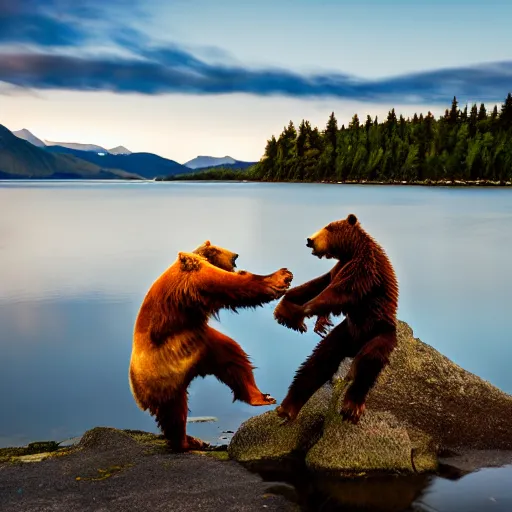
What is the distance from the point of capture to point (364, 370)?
6172 millimetres

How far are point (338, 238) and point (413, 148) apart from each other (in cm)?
17485

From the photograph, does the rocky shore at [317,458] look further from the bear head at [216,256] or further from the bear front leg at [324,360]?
the bear head at [216,256]

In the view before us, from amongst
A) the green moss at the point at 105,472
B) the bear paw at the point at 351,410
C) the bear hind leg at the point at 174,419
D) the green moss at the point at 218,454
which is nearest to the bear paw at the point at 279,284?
the bear paw at the point at 351,410

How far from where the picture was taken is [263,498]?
5.56 metres

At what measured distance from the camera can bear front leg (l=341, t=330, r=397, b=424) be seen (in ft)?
20.2

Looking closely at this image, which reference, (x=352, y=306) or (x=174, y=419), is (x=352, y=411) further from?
(x=174, y=419)

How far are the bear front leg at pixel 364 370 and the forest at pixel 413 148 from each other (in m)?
167

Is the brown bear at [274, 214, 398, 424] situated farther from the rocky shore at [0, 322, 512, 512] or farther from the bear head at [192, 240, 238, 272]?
the bear head at [192, 240, 238, 272]

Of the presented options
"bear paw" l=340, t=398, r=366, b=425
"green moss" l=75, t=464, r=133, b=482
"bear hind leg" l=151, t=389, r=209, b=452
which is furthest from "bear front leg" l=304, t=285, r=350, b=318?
"green moss" l=75, t=464, r=133, b=482

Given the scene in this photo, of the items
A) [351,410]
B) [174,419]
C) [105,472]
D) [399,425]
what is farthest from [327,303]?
[105,472]

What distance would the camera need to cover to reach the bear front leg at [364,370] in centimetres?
617

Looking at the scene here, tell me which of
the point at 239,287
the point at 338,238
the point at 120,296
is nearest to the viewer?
the point at 239,287

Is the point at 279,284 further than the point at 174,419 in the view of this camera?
No

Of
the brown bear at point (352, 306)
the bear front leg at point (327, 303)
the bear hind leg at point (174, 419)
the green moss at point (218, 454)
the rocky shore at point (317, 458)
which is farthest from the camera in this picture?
the green moss at point (218, 454)
